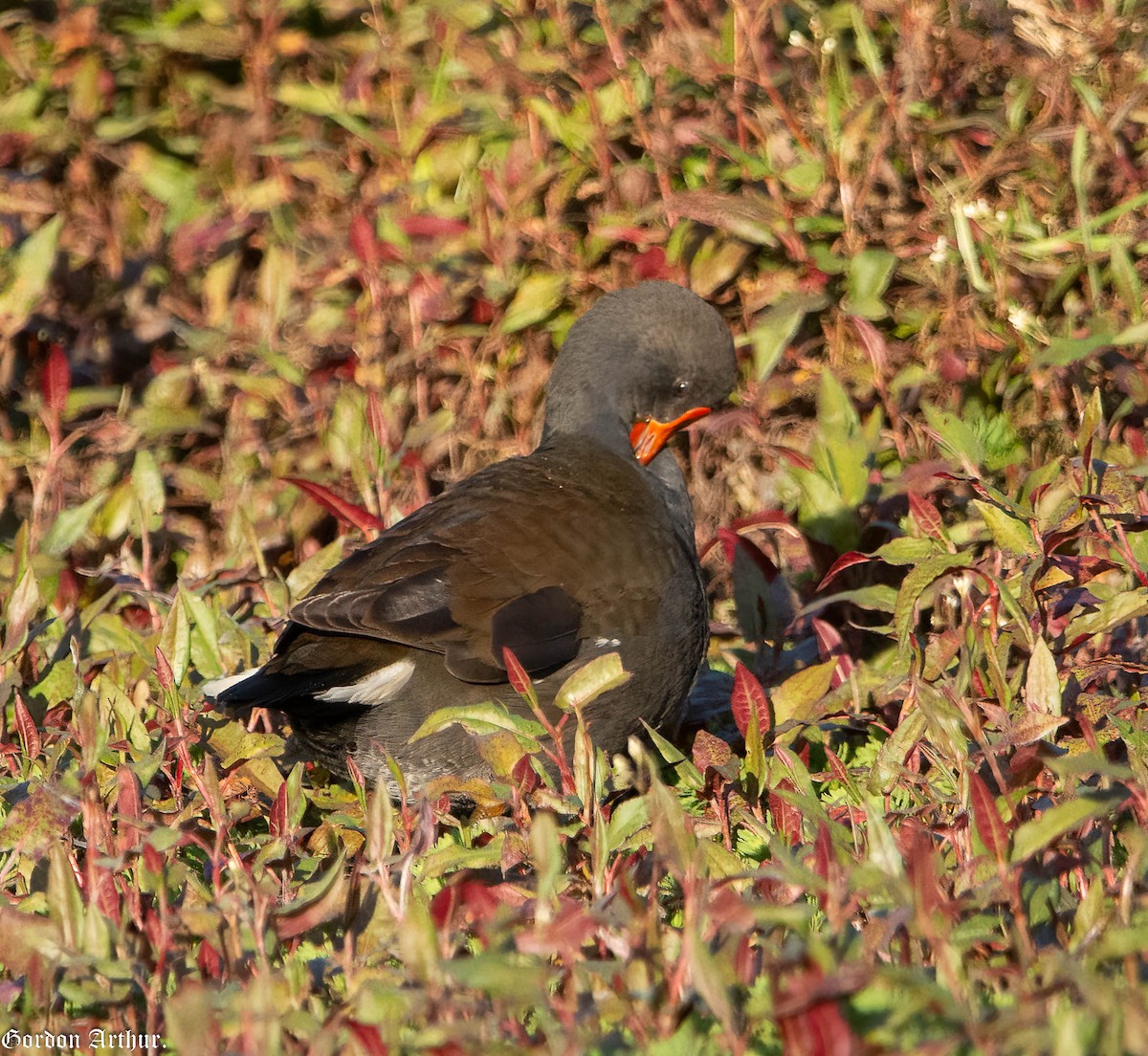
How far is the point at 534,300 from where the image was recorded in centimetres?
529

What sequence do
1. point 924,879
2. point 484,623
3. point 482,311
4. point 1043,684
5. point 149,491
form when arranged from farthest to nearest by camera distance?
point 482,311, point 149,491, point 484,623, point 1043,684, point 924,879

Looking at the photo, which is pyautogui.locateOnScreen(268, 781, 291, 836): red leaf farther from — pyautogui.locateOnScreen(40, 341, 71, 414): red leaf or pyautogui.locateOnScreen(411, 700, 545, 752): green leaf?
pyautogui.locateOnScreen(40, 341, 71, 414): red leaf

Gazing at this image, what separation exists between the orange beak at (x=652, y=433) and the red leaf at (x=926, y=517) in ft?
3.08

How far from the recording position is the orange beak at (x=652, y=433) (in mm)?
4590

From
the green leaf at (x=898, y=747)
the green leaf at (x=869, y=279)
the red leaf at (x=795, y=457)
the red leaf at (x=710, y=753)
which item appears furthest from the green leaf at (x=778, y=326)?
the green leaf at (x=898, y=747)

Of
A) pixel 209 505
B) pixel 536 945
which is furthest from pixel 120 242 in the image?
pixel 536 945

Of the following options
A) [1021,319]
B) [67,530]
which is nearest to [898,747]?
[1021,319]

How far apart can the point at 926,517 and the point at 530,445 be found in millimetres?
2024

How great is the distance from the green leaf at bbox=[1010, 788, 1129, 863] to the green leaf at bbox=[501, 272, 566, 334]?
313 cm

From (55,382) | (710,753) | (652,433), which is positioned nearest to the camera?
(710,753)

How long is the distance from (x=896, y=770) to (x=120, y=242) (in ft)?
14.8

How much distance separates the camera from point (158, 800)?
11.9 ft

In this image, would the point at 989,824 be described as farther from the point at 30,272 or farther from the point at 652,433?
the point at 30,272

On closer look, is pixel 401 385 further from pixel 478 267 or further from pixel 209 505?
pixel 209 505
